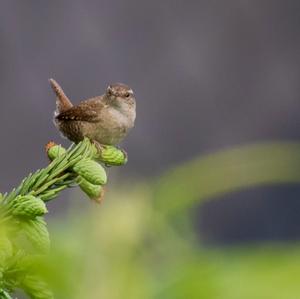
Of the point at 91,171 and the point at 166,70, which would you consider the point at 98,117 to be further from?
the point at 166,70

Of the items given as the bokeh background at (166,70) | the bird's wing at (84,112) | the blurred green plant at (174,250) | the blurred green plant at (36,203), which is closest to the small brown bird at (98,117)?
the bird's wing at (84,112)

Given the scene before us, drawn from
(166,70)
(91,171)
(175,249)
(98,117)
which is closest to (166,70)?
(166,70)

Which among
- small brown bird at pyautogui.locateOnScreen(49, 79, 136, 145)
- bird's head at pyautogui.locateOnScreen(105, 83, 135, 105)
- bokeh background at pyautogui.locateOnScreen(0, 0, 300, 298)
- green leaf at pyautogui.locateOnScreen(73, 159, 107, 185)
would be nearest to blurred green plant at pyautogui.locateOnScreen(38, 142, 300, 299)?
green leaf at pyautogui.locateOnScreen(73, 159, 107, 185)

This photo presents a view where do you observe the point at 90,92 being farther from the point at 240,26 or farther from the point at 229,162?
the point at 229,162

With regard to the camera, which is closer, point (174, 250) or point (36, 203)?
point (174, 250)

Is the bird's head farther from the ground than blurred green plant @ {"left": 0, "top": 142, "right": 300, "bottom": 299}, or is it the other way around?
the bird's head

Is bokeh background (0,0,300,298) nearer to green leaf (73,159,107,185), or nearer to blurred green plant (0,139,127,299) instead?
blurred green plant (0,139,127,299)

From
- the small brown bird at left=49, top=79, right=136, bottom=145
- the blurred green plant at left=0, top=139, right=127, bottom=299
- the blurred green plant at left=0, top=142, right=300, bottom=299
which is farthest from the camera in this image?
the small brown bird at left=49, top=79, right=136, bottom=145
